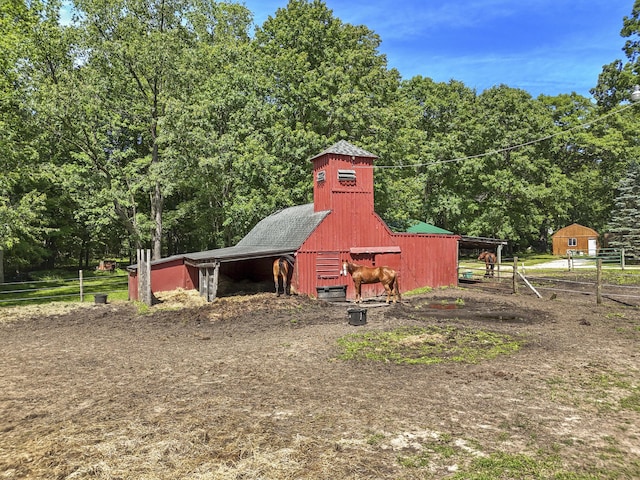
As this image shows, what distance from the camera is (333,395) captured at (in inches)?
272

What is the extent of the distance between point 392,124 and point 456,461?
87.1ft

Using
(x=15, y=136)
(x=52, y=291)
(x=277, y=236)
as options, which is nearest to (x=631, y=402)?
(x=277, y=236)

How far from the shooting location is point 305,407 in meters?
6.40

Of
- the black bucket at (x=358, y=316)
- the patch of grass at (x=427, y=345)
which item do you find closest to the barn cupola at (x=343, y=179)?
the black bucket at (x=358, y=316)

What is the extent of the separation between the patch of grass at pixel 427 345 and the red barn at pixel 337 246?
24.0 ft

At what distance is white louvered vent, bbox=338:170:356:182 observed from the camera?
63.3 ft

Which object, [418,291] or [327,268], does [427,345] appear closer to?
[327,268]

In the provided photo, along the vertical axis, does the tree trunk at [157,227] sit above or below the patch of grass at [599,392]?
above

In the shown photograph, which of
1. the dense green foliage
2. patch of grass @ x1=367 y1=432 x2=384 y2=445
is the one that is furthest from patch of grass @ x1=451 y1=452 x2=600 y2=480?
the dense green foliage

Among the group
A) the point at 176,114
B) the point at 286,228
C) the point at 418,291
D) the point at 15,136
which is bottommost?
the point at 418,291

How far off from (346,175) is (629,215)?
104ft

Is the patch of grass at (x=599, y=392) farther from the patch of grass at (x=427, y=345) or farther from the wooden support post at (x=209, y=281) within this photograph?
the wooden support post at (x=209, y=281)

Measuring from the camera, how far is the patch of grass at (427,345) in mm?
9008

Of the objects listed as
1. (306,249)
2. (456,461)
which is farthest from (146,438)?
(306,249)
